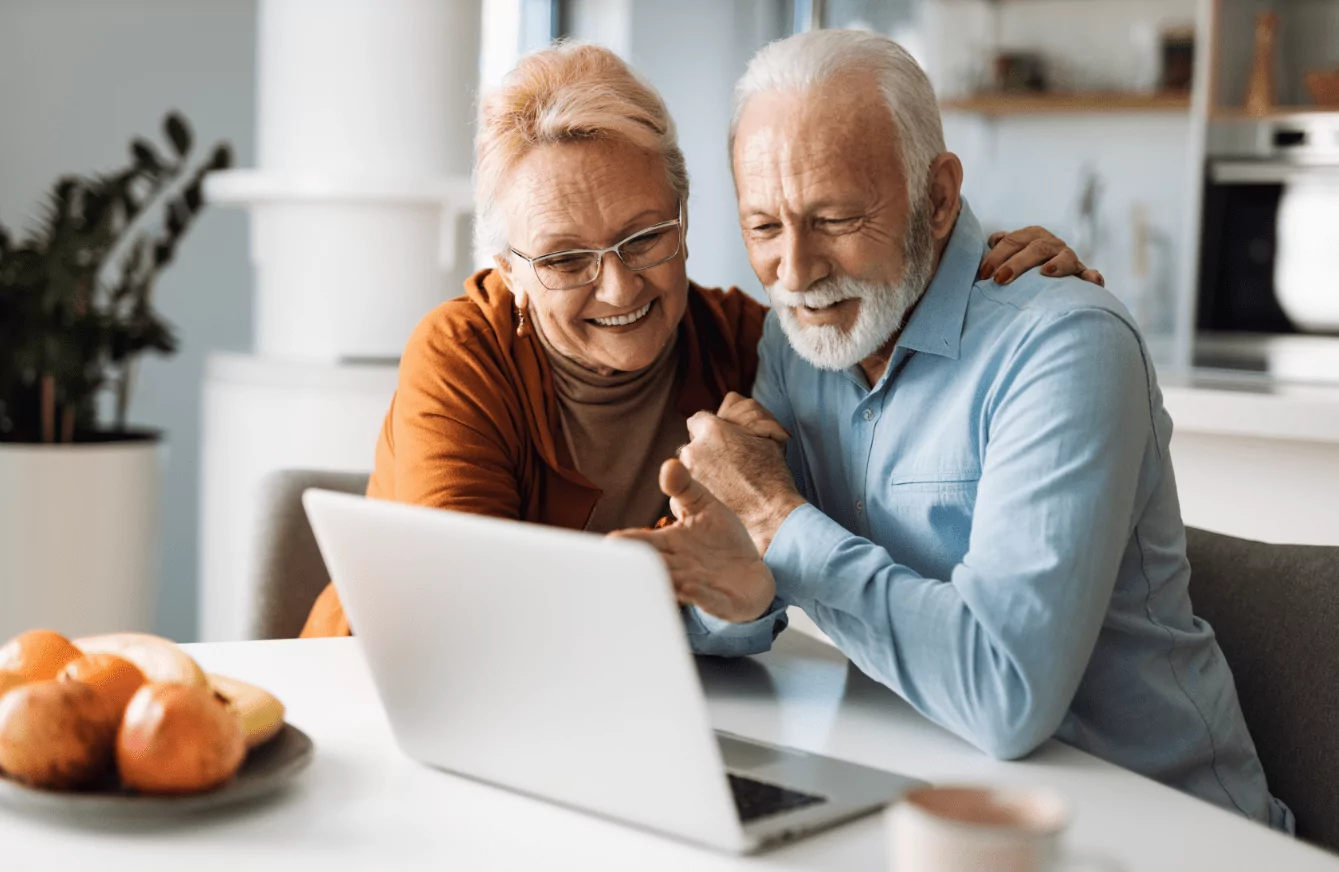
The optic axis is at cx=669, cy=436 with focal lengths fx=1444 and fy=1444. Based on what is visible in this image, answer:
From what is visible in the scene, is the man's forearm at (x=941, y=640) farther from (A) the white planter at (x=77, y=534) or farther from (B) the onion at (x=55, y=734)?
(A) the white planter at (x=77, y=534)

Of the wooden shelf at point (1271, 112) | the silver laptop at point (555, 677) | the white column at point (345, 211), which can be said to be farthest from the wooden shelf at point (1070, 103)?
the silver laptop at point (555, 677)

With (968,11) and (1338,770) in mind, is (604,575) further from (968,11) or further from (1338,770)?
(968,11)

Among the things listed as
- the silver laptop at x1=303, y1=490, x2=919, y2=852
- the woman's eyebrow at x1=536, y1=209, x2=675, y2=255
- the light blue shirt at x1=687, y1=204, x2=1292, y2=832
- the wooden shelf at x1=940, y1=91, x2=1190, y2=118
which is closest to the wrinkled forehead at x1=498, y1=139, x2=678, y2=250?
the woman's eyebrow at x1=536, y1=209, x2=675, y2=255

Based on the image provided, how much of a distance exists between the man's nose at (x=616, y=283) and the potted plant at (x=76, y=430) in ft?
5.92

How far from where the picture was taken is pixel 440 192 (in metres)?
2.84

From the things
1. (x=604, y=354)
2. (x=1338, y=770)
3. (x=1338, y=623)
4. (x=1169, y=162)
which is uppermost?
(x=1169, y=162)

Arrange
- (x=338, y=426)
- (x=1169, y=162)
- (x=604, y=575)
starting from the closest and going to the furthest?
1. (x=604, y=575)
2. (x=338, y=426)
3. (x=1169, y=162)

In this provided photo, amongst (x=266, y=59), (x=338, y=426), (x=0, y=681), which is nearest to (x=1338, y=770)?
(x=0, y=681)

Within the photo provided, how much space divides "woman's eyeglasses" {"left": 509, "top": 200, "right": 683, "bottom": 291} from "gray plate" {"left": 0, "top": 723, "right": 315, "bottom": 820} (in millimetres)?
714

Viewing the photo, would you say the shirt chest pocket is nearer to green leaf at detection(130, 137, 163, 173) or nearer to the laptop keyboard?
the laptop keyboard

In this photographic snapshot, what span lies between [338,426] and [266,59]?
0.78 metres

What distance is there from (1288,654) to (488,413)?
Answer: 2.78 ft

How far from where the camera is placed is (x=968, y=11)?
531 cm

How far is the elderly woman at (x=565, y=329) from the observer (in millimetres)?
1534
